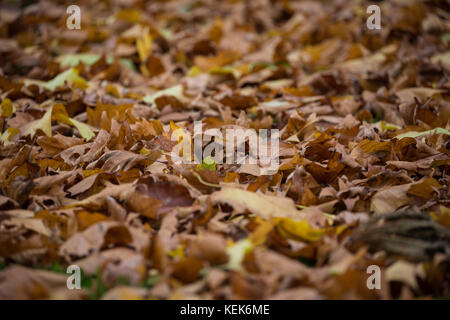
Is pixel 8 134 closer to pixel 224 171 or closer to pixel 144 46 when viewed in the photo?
pixel 224 171

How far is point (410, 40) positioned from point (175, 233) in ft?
8.12

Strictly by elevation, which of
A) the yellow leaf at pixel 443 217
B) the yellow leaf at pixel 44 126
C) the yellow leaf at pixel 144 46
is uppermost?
the yellow leaf at pixel 144 46

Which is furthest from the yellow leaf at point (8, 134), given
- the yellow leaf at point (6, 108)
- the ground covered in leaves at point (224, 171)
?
the yellow leaf at point (6, 108)

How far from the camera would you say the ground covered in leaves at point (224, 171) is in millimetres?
1127

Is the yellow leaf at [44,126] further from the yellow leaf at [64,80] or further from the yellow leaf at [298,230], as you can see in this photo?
the yellow leaf at [298,230]

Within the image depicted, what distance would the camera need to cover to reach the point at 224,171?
1.63 meters

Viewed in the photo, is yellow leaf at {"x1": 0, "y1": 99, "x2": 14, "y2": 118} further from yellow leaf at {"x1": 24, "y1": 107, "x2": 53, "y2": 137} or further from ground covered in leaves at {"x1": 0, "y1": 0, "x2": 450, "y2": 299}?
yellow leaf at {"x1": 24, "y1": 107, "x2": 53, "y2": 137}

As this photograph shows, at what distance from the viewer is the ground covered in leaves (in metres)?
1.13

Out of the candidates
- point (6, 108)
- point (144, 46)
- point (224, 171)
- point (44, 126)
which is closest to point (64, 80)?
point (6, 108)

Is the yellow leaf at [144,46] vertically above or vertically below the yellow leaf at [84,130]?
above

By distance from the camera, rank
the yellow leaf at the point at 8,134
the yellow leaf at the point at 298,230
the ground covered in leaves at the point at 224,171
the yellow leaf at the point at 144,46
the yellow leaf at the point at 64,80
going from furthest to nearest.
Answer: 1. the yellow leaf at the point at 144,46
2. the yellow leaf at the point at 64,80
3. the yellow leaf at the point at 8,134
4. the yellow leaf at the point at 298,230
5. the ground covered in leaves at the point at 224,171

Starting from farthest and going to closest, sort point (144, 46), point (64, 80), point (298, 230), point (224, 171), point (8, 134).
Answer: point (144, 46) < point (64, 80) < point (8, 134) < point (224, 171) < point (298, 230)
